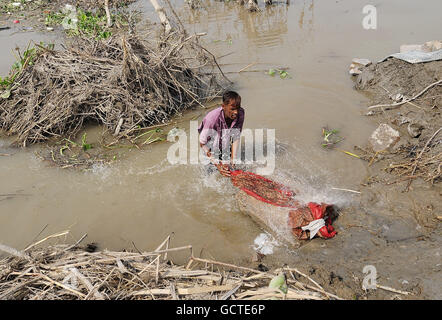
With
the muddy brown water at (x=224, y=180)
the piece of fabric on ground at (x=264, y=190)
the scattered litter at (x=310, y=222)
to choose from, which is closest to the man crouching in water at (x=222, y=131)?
the piece of fabric on ground at (x=264, y=190)

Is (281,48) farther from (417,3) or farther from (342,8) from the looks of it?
(417,3)

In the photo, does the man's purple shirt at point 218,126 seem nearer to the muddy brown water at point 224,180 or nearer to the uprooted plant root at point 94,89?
the muddy brown water at point 224,180

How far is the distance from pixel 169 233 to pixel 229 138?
4.45 feet

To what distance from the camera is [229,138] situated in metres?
4.11

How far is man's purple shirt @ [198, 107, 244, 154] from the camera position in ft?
12.6

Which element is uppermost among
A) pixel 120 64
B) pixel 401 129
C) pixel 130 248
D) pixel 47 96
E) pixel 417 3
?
pixel 417 3

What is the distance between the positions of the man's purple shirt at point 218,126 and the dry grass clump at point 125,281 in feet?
5.49

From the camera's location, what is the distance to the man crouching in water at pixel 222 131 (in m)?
3.69

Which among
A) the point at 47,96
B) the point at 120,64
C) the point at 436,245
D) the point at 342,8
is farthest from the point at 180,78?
the point at 342,8

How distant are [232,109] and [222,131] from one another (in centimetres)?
49

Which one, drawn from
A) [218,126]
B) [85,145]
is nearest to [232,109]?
[218,126]

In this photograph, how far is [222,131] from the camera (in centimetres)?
400

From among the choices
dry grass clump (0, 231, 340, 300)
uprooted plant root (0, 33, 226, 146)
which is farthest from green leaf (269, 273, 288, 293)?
uprooted plant root (0, 33, 226, 146)

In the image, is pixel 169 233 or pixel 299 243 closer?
pixel 299 243
